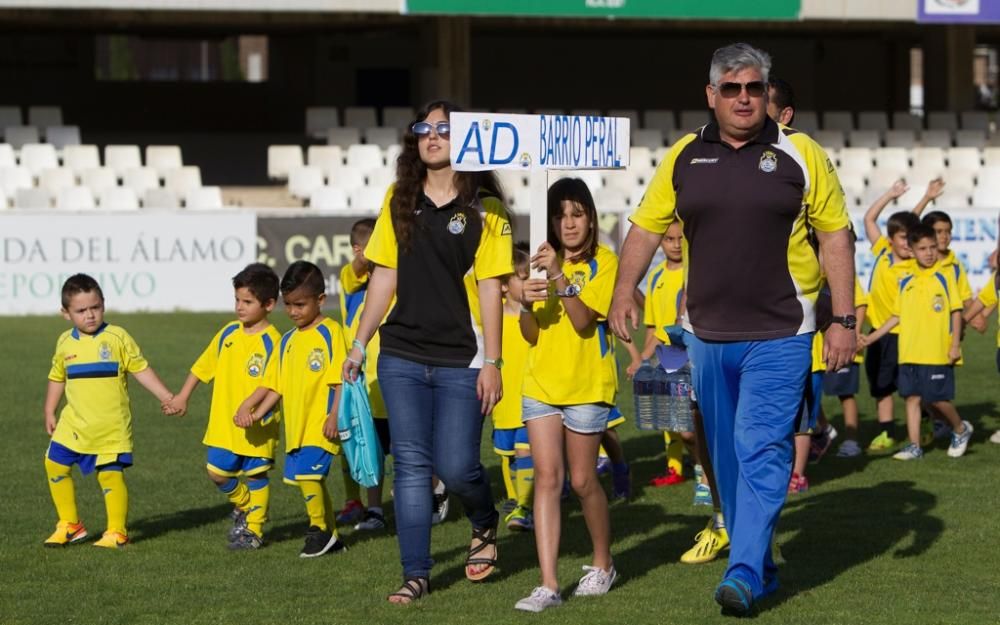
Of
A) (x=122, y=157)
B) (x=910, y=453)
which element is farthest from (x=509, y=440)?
(x=122, y=157)

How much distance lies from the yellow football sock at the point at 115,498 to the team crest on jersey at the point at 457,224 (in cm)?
253

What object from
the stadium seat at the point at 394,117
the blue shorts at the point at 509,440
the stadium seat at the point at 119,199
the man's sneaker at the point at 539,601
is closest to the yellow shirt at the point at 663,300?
the blue shorts at the point at 509,440

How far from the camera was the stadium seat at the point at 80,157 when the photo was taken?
24953mm

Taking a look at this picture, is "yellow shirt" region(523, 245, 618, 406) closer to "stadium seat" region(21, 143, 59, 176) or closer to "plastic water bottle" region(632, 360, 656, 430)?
"plastic water bottle" region(632, 360, 656, 430)

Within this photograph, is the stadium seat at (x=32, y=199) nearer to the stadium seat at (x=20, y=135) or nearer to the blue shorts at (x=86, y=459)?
the stadium seat at (x=20, y=135)

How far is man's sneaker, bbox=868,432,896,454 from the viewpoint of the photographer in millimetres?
11305

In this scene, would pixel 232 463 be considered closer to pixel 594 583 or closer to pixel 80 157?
pixel 594 583

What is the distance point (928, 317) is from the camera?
11.1m

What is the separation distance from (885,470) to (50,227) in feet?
41.3

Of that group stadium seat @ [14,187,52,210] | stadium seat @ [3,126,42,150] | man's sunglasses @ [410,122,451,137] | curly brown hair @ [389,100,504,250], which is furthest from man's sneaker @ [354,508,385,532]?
stadium seat @ [3,126,42,150]

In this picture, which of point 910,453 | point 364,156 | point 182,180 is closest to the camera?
point 910,453

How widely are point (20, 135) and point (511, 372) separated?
19.4 metres

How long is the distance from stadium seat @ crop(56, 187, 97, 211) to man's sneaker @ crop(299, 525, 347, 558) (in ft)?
48.9

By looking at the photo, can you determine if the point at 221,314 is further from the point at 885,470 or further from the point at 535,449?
the point at 535,449
